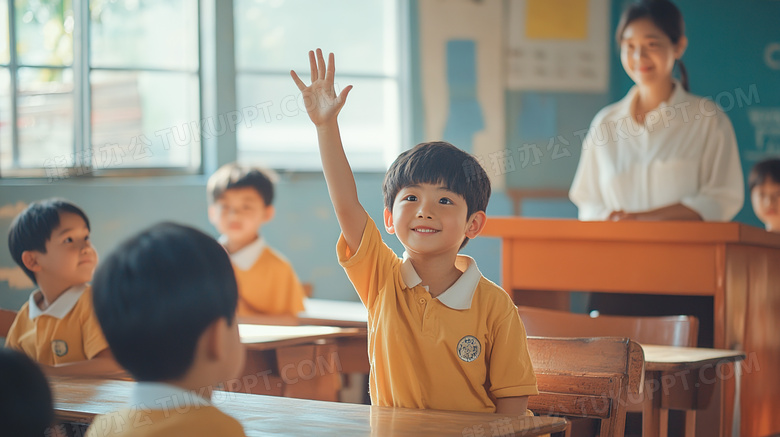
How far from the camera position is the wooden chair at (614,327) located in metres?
2.49

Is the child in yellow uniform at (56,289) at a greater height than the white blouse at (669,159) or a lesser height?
lesser

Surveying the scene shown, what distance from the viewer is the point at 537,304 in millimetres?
3148

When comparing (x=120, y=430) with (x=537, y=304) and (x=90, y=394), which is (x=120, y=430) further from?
(x=537, y=304)

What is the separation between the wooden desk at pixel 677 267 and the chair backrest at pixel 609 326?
0.36 m

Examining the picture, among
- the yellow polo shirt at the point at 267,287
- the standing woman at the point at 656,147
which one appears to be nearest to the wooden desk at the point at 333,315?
the yellow polo shirt at the point at 267,287

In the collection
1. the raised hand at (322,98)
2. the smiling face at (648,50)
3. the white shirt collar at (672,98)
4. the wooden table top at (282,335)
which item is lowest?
the wooden table top at (282,335)

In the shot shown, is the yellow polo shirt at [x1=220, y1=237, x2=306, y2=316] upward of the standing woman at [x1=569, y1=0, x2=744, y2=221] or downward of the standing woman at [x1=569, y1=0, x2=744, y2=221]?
downward

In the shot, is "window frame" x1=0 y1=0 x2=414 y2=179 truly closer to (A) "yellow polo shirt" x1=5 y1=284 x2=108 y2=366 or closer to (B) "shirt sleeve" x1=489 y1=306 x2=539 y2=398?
(A) "yellow polo shirt" x1=5 y1=284 x2=108 y2=366

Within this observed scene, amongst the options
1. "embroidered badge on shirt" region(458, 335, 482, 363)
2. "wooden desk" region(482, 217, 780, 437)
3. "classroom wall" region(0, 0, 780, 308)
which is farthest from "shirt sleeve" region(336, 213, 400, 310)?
"classroom wall" region(0, 0, 780, 308)

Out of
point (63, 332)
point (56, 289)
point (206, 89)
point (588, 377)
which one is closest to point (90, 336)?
point (63, 332)

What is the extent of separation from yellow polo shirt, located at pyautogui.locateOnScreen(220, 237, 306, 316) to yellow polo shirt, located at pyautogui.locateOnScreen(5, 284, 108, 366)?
4.45ft

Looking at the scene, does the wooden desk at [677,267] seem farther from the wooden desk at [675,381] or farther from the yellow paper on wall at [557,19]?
the yellow paper on wall at [557,19]

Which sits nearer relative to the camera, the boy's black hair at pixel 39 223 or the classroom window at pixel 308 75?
the boy's black hair at pixel 39 223

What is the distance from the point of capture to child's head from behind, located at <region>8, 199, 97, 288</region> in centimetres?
254
